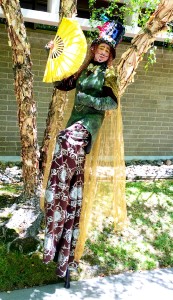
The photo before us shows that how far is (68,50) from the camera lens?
2.63 metres

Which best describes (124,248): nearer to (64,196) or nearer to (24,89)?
(64,196)

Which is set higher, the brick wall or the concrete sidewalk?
the brick wall

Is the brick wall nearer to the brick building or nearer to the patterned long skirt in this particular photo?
the brick building

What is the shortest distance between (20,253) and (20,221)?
0.43 m

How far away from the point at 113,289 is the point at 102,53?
2.10 metres

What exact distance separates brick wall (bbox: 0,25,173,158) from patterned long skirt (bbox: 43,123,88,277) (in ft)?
11.2

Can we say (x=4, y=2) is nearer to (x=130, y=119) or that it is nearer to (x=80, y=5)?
(x=80, y=5)

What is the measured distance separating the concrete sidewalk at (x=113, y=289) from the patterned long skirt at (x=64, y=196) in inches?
10.2

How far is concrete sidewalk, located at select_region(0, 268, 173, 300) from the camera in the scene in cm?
306

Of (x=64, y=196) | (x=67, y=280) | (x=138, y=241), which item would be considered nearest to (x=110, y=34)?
(x=64, y=196)

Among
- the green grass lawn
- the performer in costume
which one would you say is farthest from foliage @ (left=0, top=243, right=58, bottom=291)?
the performer in costume

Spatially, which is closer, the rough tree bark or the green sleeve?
the green sleeve

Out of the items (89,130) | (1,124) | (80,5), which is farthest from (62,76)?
(80,5)

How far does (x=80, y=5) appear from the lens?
6555 millimetres
